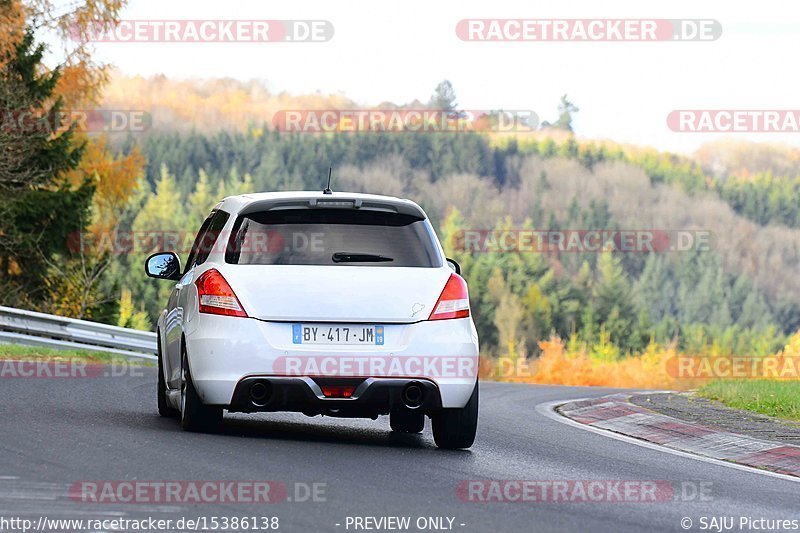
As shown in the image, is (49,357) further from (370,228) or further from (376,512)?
(376,512)

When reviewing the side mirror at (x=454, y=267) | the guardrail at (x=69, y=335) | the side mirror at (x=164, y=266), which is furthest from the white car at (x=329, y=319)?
the guardrail at (x=69, y=335)

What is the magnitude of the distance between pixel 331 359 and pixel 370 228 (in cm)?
112

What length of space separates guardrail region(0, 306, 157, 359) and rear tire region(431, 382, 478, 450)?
47.7ft

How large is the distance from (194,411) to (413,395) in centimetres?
171

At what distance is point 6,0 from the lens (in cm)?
3203

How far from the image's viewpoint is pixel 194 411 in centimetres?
1035

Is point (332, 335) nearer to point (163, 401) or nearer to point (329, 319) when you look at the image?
point (329, 319)

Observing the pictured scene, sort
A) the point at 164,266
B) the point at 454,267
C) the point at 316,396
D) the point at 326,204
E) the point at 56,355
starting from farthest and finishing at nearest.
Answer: the point at 56,355
the point at 164,266
the point at 454,267
the point at 326,204
the point at 316,396

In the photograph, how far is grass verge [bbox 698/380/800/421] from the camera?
48.3 ft

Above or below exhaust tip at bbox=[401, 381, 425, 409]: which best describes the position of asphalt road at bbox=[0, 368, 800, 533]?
below

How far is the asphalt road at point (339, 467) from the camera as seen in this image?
7.13m

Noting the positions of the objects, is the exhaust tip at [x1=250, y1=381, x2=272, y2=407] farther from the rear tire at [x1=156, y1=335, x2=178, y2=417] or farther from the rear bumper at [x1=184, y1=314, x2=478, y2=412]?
the rear tire at [x1=156, y1=335, x2=178, y2=417]

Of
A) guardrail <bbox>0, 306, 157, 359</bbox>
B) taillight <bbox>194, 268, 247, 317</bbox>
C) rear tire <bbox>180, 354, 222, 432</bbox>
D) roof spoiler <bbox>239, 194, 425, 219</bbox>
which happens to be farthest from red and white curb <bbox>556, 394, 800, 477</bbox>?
guardrail <bbox>0, 306, 157, 359</bbox>

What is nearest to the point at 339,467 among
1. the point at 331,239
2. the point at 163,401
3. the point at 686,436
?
the point at 331,239
